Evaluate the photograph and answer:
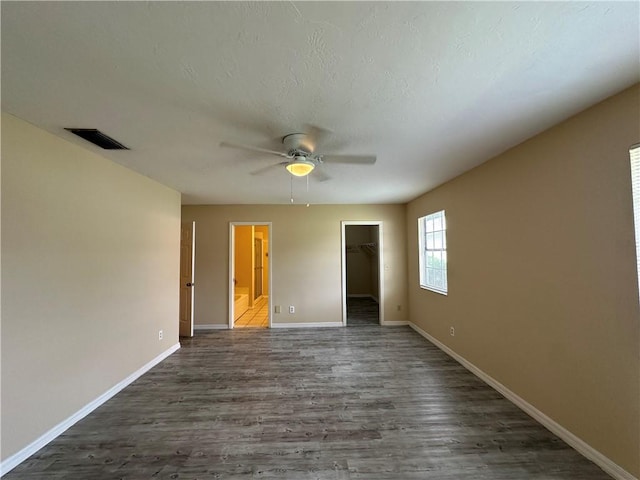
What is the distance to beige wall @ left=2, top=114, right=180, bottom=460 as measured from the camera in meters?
1.87

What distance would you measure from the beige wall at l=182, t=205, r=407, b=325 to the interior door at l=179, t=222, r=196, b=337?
0.42m

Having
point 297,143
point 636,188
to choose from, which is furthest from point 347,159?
point 636,188

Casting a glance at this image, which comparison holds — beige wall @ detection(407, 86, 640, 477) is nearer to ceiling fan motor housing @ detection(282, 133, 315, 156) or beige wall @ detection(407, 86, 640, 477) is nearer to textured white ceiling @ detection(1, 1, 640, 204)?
textured white ceiling @ detection(1, 1, 640, 204)

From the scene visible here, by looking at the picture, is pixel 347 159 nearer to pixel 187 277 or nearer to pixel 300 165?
pixel 300 165

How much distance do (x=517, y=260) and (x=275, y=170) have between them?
102 inches

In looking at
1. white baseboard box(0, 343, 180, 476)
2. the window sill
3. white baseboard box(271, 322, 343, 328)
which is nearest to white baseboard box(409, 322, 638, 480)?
the window sill

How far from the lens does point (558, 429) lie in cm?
210

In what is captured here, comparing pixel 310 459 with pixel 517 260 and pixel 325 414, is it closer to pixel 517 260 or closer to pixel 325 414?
pixel 325 414

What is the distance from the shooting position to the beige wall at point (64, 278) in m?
1.87

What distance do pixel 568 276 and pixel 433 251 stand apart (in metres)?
2.54

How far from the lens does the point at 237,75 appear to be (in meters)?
1.45

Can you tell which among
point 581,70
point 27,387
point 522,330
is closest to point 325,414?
point 522,330

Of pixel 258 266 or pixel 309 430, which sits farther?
pixel 258 266

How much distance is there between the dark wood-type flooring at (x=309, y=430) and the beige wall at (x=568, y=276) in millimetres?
327
